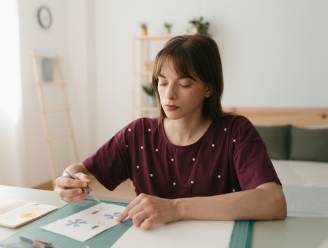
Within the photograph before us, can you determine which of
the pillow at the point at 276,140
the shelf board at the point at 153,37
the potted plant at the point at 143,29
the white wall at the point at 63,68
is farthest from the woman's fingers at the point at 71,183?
the potted plant at the point at 143,29

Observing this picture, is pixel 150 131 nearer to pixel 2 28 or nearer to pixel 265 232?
pixel 265 232

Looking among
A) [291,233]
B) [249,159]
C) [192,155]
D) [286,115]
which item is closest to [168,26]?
[286,115]

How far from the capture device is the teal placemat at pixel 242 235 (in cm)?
78

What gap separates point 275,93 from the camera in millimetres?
3545

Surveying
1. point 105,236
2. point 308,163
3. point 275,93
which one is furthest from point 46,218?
point 275,93

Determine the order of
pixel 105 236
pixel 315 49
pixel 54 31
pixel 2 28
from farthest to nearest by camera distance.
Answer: pixel 54 31 < pixel 315 49 < pixel 2 28 < pixel 105 236

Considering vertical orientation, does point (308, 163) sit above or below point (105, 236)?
below

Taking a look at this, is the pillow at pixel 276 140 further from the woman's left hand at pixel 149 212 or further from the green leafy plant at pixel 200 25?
the woman's left hand at pixel 149 212

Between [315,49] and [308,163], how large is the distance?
3.78 feet

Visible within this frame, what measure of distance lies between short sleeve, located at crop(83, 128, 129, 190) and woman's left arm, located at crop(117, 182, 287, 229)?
36cm

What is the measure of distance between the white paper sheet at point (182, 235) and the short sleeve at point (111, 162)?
414mm

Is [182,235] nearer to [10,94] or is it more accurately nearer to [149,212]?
[149,212]

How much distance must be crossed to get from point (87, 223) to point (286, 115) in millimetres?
2984

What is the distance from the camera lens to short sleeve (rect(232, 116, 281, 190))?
1.01 metres
